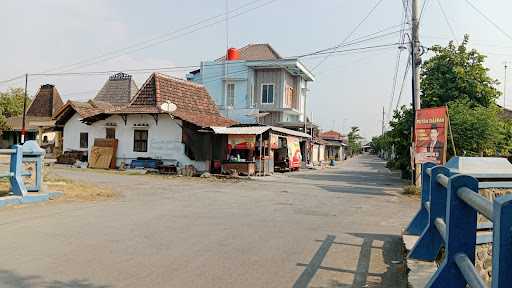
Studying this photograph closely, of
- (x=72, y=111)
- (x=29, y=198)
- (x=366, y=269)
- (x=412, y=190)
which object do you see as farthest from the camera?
(x=72, y=111)

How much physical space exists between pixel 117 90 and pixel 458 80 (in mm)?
30875

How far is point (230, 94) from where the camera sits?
35.9m

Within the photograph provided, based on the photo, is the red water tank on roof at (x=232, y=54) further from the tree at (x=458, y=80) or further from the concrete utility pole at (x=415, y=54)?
the concrete utility pole at (x=415, y=54)

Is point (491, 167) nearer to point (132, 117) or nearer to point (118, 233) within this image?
point (118, 233)

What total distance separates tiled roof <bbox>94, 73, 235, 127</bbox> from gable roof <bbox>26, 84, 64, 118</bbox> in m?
26.2

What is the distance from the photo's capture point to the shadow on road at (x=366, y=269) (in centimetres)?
497

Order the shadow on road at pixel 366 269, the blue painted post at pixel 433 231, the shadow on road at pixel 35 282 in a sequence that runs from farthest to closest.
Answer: the shadow on road at pixel 366 269, the blue painted post at pixel 433 231, the shadow on road at pixel 35 282

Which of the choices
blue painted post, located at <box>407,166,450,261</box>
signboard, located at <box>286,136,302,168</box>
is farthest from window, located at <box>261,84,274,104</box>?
blue painted post, located at <box>407,166,450,261</box>

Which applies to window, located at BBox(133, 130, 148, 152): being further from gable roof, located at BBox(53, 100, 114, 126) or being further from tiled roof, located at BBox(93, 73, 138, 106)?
tiled roof, located at BBox(93, 73, 138, 106)

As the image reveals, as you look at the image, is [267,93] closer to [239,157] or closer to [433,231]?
[239,157]

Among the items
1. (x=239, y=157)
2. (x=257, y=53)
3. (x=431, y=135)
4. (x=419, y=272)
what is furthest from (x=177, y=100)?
(x=419, y=272)

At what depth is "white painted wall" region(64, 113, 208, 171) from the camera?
2425cm

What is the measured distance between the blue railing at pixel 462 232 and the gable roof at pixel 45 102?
1940 inches

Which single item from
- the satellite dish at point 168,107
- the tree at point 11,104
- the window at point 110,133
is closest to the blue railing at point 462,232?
the satellite dish at point 168,107
